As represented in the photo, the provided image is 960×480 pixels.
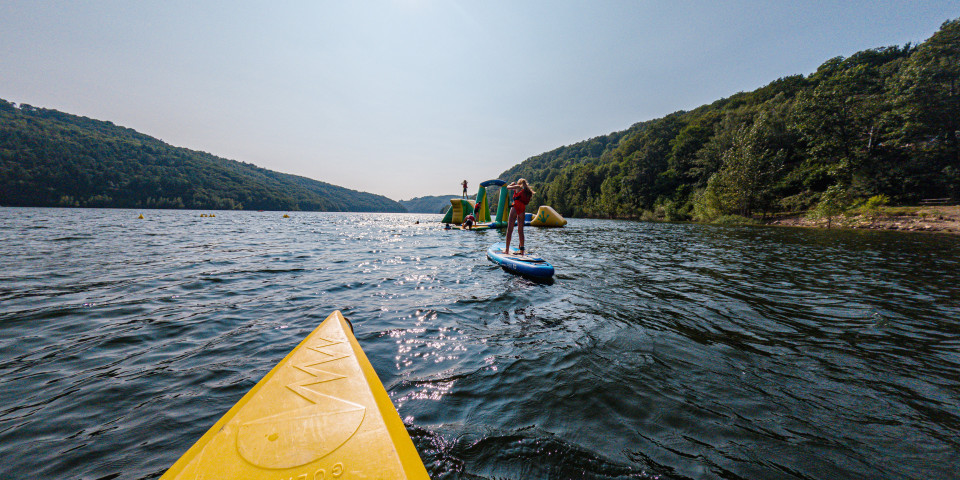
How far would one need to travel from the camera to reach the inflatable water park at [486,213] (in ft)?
84.5

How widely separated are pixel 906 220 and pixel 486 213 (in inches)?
1316

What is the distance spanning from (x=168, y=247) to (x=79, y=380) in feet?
44.0

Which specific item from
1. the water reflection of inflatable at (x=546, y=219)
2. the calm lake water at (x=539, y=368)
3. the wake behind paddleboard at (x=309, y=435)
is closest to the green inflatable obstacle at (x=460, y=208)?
the water reflection of inflatable at (x=546, y=219)

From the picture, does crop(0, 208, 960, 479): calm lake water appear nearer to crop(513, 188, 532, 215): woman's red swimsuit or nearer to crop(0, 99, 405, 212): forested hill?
crop(513, 188, 532, 215): woman's red swimsuit

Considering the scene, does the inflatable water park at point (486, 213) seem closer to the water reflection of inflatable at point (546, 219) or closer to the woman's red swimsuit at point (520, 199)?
the water reflection of inflatable at point (546, 219)

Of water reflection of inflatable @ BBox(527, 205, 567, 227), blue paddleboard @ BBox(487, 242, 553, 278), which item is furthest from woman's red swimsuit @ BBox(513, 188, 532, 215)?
water reflection of inflatable @ BBox(527, 205, 567, 227)

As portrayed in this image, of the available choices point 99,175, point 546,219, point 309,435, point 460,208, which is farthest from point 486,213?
point 99,175

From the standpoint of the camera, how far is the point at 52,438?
2.47 meters

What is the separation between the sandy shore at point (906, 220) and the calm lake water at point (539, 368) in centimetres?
2508

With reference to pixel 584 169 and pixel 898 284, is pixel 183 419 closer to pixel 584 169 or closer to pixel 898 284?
pixel 898 284

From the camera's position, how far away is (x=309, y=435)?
1831 millimetres

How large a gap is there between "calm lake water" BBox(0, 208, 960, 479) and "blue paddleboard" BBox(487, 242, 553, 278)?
0.55 m

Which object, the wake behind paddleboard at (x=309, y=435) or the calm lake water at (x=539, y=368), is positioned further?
the calm lake water at (x=539, y=368)

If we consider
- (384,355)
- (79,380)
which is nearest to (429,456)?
(384,355)
